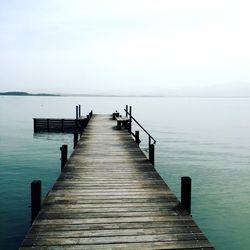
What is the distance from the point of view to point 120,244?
5914mm

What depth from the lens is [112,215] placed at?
7.27 meters

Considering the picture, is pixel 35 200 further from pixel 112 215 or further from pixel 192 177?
pixel 192 177

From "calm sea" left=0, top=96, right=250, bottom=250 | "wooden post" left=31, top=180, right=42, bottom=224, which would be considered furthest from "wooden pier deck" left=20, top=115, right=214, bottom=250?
"calm sea" left=0, top=96, right=250, bottom=250

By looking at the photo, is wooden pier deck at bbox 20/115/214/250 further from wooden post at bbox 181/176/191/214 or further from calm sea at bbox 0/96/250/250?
calm sea at bbox 0/96/250/250

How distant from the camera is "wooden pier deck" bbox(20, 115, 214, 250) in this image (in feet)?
19.7

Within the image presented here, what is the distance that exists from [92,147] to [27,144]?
19255 mm

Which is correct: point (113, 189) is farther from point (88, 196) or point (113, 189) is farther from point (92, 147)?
point (92, 147)

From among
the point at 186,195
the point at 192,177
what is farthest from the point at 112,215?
the point at 192,177

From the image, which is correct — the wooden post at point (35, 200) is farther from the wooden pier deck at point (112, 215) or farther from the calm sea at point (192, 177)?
the calm sea at point (192, 177)

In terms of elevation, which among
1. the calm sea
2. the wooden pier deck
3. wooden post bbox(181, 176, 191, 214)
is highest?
wooden post bbox(181, 176, 191, 214)

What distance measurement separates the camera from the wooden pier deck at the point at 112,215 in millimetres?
6008

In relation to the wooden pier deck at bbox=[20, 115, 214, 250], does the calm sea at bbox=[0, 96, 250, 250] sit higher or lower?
lower

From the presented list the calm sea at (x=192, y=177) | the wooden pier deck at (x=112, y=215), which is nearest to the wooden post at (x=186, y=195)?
the wooden pier deck at (x=112, y=215)

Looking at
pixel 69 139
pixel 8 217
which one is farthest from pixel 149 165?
pixel 69 139
